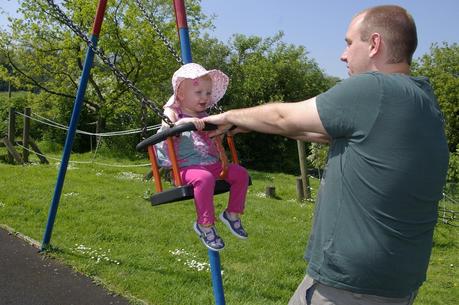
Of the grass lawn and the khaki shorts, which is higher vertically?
the khaki shorts

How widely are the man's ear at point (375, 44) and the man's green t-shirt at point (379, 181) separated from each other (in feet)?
0.42

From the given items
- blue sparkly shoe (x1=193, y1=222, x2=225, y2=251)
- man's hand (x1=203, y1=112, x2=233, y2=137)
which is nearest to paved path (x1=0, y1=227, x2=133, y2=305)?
blue sparkly shoe (x1=193, y1=222, x2=225, y2=251)

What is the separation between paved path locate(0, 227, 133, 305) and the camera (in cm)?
468

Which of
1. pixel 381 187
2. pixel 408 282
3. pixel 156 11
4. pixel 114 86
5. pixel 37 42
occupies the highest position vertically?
pixel 156 11

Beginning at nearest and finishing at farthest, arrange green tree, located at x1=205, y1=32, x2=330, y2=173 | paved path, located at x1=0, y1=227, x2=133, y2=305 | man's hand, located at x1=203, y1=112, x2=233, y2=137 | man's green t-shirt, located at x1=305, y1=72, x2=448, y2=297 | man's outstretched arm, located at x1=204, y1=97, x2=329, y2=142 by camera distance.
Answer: man's green t-shirt, located at x1=305, y1=72, x2=448, y2=297 → man's outstretched arm, located at x1=204, y1=97, x2=329, y2=142 → man's hand, located at x1=203, y1=112, x2=233, y2=137 → paved path, located at x1=0, y1=227, x2=133, y2=305 → green tree, located at x1=205, y1=32, x2=330, y2=173

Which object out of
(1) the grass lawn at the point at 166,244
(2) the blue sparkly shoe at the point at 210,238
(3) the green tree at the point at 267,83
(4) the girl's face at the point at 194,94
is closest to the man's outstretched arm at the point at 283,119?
(4) the girl's face at the point at 194,94

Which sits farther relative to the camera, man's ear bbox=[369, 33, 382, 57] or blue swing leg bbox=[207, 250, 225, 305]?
blue swing leg bbox=[207, 250, 225, 305]

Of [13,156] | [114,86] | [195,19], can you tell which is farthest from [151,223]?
[195,19]

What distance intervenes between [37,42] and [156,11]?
6.69 meters

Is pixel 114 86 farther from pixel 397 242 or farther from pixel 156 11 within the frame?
pixel 397 242

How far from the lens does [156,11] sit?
79.7 ft

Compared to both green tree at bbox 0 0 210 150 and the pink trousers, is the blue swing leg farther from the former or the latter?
green tree at bbox 0 0 210 150

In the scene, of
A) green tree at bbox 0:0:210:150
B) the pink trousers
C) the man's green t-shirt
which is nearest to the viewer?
the man's green t-shirt

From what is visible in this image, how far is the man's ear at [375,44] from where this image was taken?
6.52 feet
